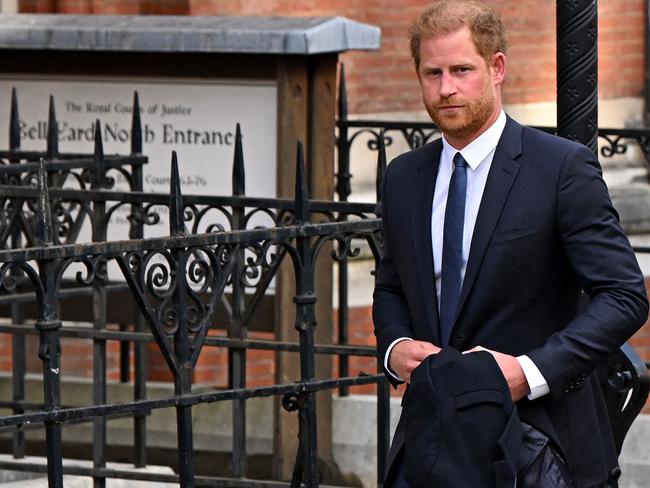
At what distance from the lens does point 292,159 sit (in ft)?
23.9

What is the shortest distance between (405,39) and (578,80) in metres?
6.06

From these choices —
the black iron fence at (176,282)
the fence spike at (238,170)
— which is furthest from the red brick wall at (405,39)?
the fence spike at (238,170)

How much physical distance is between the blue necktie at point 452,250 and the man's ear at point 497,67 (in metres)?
0.17

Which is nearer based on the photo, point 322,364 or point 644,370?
point 644,370

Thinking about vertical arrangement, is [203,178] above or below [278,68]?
below

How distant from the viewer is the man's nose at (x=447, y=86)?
3.53 meters

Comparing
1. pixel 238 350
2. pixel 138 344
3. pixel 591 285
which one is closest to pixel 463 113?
pixel 591 285

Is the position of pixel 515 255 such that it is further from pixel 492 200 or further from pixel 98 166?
pixel 98 166

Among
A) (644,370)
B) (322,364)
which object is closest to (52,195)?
(322,364)

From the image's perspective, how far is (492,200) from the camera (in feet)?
11.7

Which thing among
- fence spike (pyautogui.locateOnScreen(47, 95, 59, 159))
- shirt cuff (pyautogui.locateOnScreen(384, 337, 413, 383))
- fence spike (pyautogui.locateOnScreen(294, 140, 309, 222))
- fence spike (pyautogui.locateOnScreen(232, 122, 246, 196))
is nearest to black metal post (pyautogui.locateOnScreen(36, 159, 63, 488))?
fence spike (pyautogui.locateOnScreen(294, 140, 309, 222))

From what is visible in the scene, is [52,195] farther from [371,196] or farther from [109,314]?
[371,196]

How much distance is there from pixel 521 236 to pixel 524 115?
747cm

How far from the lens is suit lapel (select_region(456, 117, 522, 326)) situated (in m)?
3.54
